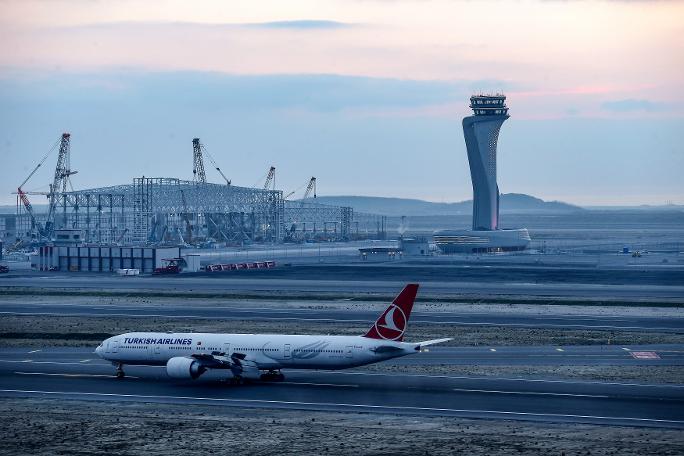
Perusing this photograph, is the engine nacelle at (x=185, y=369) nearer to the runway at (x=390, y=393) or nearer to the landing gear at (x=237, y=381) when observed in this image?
the runway at (x=390, y=393)

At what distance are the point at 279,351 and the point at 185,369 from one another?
5417mm

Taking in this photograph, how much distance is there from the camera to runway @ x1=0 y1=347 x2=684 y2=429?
49781mm

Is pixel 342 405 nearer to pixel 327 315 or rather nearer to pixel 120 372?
pixel 120 372

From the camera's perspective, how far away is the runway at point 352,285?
121 m

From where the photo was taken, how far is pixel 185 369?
5844cm

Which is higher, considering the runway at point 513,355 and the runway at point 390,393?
the runway at point 513,355

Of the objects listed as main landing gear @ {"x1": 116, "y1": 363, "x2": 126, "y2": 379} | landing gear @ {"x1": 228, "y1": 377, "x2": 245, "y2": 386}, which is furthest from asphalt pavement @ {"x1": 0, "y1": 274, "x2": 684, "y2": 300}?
landing gear @ {"x1": 228, "y1": 377, "x2": 245, "y2": 386}

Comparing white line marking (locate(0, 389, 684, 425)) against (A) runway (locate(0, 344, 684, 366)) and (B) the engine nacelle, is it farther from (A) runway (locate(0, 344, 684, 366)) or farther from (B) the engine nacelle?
(A) runway (locate(0, 344, 684, 366))

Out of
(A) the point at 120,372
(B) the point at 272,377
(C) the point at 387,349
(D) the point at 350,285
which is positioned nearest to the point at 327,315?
(B) the point at 272,377

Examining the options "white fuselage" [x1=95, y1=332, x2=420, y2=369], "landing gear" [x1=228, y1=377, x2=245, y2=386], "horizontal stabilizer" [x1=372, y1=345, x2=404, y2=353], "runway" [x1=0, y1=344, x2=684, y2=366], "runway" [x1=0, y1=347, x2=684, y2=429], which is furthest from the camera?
"runway" [x1=0, y1=344, x2=684, y2=366]

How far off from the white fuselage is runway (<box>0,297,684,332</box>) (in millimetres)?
29343

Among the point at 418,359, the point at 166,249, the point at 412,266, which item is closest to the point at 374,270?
the point at 412,266

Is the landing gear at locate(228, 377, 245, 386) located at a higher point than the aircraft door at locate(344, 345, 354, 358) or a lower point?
lower

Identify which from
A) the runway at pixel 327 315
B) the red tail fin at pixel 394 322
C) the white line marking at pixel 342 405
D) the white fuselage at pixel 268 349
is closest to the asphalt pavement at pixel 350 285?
the runway at pixel 327 315
